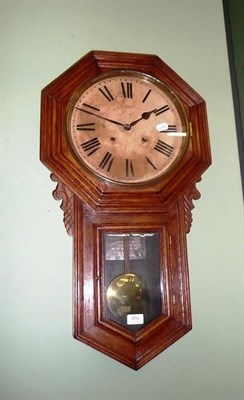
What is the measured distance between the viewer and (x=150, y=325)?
2.88ft

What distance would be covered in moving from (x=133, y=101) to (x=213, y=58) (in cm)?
35

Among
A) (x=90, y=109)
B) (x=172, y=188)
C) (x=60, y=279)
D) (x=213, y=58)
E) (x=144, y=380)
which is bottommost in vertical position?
(x=144, y=380)

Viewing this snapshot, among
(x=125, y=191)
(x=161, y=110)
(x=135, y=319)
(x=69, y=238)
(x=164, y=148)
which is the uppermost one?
(x=161, y=110)

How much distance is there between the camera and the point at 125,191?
0.92 meters

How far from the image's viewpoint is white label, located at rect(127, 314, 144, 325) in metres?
0.87

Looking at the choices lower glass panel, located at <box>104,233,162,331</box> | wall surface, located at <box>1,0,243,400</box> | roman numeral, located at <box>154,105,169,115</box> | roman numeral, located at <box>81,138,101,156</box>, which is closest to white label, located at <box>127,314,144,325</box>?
lower glass panel, located at <box>104,233,162,331</box>

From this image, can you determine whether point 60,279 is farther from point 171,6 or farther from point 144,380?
point 171,6

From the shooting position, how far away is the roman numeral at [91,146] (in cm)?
93

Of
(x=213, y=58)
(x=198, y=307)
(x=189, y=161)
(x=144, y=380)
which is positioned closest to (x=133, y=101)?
(x=189, y=161)

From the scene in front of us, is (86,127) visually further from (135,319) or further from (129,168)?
(135,319)

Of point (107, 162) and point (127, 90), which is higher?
point (127, 90)

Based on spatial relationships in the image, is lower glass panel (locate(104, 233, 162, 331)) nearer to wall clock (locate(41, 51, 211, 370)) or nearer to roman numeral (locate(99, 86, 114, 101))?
wall clock (locate(41, 51, 211, 370))

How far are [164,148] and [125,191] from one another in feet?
0.54

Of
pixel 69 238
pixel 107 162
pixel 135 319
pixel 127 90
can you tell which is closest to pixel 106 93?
pixel 127 90
